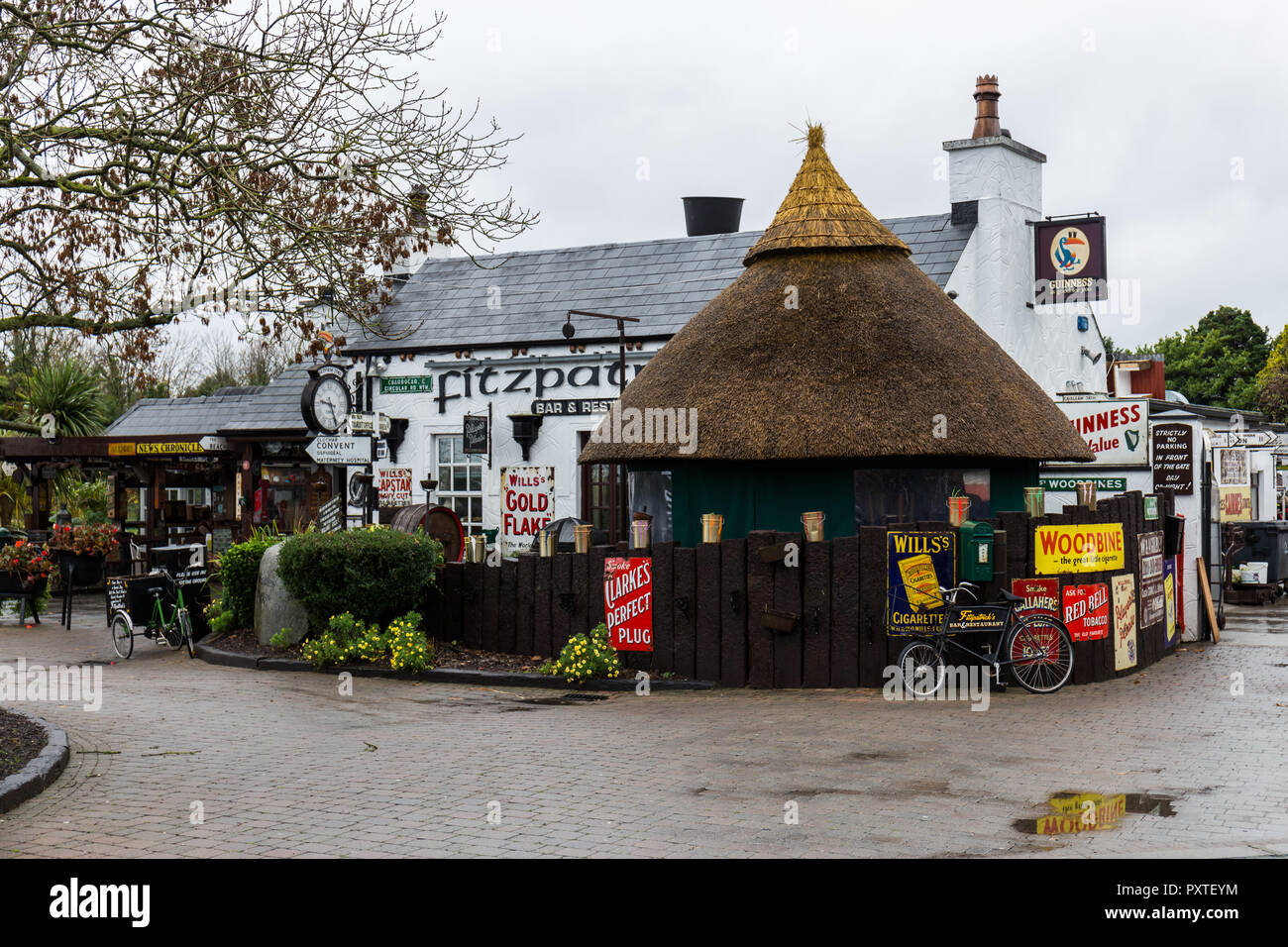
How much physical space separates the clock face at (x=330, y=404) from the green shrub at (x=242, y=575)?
111 inches

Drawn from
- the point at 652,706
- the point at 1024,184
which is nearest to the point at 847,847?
the point at 652,706

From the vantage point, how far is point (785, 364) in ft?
47.8

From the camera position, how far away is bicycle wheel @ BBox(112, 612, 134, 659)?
622 inches

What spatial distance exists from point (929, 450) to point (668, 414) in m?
3.07

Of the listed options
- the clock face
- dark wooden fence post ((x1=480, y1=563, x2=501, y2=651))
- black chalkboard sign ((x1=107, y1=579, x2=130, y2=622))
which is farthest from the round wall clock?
dark wooden fence post ((x1=480, y1=563, x2=501, y2=651))

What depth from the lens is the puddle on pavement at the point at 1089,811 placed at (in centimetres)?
722

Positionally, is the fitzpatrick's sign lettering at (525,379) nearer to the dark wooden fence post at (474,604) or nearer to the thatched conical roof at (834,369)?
the thatched conical roof at (834,369)

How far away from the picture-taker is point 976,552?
1255 cm

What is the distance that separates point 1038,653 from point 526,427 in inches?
430

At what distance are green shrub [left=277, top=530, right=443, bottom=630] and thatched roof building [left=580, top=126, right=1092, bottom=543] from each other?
8.77 feet

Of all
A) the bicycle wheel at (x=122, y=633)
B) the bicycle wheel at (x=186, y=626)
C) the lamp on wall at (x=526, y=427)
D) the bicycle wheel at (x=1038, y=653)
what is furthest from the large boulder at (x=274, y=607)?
the bicycle wheel at (x=1038, y=653)

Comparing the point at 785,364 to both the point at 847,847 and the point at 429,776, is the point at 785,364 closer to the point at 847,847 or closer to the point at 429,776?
the point at 429,776

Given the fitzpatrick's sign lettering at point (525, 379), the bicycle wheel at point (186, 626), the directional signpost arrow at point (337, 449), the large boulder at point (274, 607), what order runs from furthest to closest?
the fitzpatrick's sign lettering at point (525, 379) → the directional signpost arrow at point (337, 449) → the bicycle wheel at point (186, 626) → the large boulder at point (274, 607)

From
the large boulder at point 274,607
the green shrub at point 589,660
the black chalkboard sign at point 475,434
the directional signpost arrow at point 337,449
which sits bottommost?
the green shrub at point 589,660
